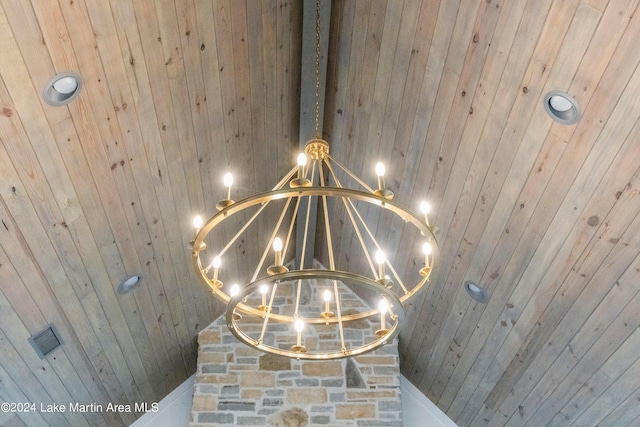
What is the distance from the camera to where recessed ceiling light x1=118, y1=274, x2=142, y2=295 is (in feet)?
12.8

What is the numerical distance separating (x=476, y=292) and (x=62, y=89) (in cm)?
261

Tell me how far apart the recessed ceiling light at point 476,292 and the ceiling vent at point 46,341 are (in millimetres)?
2448

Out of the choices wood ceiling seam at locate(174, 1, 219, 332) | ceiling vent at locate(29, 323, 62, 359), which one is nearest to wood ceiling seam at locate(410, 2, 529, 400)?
wood ceiling seam at locate(174, 1, 219, 332)

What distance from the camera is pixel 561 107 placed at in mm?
2707

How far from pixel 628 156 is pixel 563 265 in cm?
82

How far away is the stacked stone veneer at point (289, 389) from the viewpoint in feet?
15.6

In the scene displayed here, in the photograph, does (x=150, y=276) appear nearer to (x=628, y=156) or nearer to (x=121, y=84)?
(x=121, y=84)

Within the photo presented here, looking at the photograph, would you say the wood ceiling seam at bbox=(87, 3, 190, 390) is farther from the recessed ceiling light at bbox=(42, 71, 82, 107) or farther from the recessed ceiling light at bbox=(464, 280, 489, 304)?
the recessed ceiling light at bbox=(464, 280, 489, 304)

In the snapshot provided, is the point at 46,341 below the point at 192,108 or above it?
below

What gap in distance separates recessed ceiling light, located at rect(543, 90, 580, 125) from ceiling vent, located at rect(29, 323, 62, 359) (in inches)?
112

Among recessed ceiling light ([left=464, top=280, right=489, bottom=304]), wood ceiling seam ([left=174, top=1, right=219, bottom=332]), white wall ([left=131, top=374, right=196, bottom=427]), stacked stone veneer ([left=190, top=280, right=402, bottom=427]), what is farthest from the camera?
white wall ([left=131, top=374, right=196, bottom=427])

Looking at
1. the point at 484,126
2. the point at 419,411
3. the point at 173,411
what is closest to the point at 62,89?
the point at 484,126

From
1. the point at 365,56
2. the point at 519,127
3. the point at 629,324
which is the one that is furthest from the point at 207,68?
the point at 629,324

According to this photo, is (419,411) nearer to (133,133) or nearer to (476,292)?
(476,292)
